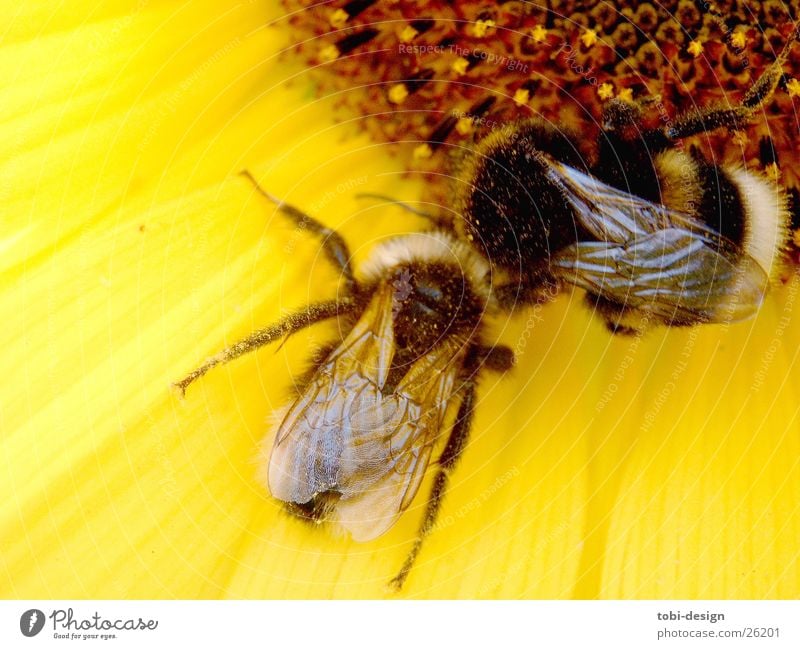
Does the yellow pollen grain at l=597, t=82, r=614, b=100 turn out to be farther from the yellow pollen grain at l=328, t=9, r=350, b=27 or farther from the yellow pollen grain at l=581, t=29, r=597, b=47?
the yellow pollen grain at l=328, t=9, r=350, b=27

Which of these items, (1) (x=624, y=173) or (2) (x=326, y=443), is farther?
(1) (x=624, y=173)

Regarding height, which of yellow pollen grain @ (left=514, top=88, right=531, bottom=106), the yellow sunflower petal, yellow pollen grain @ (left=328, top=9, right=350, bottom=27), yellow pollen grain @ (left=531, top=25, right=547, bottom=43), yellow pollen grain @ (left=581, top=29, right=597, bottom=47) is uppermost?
yellow pollen grain @ (left=328, top=9, right=350, bottom=27)

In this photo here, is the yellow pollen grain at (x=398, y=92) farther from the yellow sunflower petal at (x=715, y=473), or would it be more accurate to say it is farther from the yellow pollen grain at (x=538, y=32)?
the yellow sunflower petal at (x=715, y=473)

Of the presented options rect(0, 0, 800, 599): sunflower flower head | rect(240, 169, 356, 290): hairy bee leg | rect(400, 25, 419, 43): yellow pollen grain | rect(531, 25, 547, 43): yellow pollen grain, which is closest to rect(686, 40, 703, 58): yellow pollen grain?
rect(0, 0, 800, 599): sunflower flower head

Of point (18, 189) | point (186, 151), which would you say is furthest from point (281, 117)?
point (18, 189)

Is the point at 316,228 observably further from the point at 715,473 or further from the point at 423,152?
the point at 715,473

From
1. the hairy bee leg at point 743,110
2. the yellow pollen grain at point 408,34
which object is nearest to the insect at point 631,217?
the hairy bee leg at point 743,110
